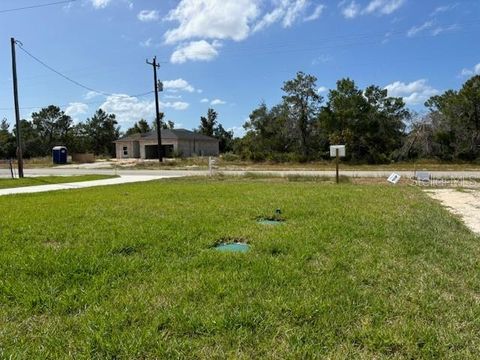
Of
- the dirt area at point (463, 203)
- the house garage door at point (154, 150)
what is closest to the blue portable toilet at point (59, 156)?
the house garage door at point (154, 150)

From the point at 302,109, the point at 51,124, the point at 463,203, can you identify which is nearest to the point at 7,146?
the point at 51,124

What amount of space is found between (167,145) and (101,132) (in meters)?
24.8

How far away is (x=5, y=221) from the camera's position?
728 cm

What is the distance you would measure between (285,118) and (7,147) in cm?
4046

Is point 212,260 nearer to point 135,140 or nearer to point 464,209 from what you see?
point 464,209

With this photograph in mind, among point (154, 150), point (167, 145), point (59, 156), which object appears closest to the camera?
point (59, 156)

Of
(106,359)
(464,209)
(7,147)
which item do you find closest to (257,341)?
(106,359)

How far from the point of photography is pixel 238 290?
3711 millimetres

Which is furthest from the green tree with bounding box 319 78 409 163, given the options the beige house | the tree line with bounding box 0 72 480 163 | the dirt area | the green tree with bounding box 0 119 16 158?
the green tree with bounding box 0 119 16 158

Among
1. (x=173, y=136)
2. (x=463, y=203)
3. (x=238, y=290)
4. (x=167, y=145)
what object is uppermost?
(x=173, y=136)

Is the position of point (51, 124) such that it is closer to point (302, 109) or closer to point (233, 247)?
point (302, 109)

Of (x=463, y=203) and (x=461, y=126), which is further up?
(x=461, y=126)

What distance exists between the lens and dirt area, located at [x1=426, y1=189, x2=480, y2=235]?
7570 mm

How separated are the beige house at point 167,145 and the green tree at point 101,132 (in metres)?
16.0
